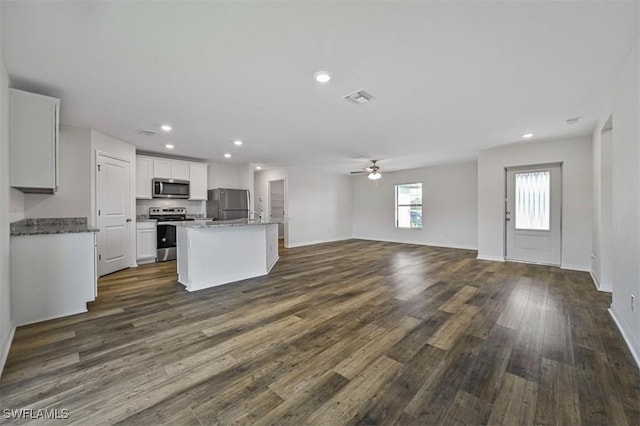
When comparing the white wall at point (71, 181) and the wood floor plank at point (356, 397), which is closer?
the wood floor plank at point (356, 397)

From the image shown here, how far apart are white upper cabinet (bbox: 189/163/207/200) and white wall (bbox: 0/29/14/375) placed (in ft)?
12.6

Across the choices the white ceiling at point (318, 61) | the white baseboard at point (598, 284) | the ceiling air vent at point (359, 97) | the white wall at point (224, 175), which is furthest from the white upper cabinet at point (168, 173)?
the white baseboard at point (598, 284)

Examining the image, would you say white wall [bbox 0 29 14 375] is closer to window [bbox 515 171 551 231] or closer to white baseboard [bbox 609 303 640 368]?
white baseboard [bbox 609 303 640 368]

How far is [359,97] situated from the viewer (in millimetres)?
2961

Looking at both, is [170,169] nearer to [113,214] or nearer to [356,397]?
[113,214]

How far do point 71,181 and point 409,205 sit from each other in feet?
26.9

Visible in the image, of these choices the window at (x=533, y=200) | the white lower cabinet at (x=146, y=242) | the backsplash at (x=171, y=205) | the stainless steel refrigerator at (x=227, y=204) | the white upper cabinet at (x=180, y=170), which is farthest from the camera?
the stainless steel refrigerator at (x=227, y=204)

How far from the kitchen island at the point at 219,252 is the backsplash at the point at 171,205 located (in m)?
2.36

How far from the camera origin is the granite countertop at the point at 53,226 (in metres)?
2.75

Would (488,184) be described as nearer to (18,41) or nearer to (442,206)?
(442,206)

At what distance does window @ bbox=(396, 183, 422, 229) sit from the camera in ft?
27.5

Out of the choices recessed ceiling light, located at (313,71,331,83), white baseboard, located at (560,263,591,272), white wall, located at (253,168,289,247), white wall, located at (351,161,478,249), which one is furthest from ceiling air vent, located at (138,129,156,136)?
white baseboard, located at (560,263,591,272)

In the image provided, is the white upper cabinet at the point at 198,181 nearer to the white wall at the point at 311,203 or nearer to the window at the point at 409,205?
the white wall at the point at 311,203

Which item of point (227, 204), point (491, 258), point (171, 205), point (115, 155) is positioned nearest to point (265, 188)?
point (227, 204)
